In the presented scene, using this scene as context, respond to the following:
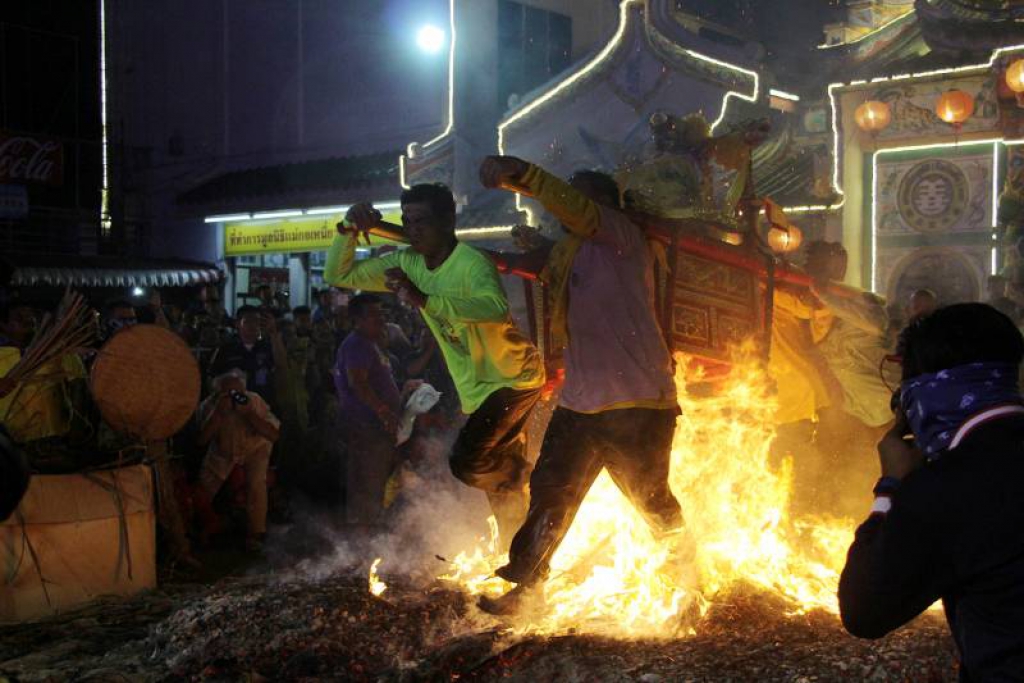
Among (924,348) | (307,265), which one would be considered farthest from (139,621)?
(307,265)

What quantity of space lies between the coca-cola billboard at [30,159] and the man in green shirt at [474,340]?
21.7 m

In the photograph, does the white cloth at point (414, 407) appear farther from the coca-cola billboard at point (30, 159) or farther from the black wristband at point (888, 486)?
the coca-cola billboard at point (30, 159)

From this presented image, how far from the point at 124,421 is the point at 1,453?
13.2 ft

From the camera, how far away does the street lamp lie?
64.3 ft

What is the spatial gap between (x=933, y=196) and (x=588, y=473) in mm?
7265

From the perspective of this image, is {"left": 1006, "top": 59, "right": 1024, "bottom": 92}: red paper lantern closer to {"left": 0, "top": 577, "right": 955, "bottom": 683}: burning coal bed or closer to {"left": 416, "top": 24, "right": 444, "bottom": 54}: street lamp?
{"left": 0, "top": 577, "right": 955, "bottom": 683}: burning coal bed

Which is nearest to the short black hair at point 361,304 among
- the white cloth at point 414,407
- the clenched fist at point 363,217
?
the white cloth at point 414,407

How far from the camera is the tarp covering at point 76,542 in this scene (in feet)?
20.0

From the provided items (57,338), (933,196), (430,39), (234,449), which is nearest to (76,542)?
(57,338)

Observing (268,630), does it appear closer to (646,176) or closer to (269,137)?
(646,176)

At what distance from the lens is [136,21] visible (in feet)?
83.6

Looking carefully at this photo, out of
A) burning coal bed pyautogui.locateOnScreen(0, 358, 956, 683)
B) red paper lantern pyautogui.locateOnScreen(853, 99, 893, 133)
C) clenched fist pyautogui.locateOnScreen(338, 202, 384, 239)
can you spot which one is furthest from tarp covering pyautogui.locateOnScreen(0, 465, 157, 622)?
red paper lantern pyautogui.locateOnScreen(853, 99, 893, 133)

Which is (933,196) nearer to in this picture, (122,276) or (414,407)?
(414,407)

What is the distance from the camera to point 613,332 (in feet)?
15.6
